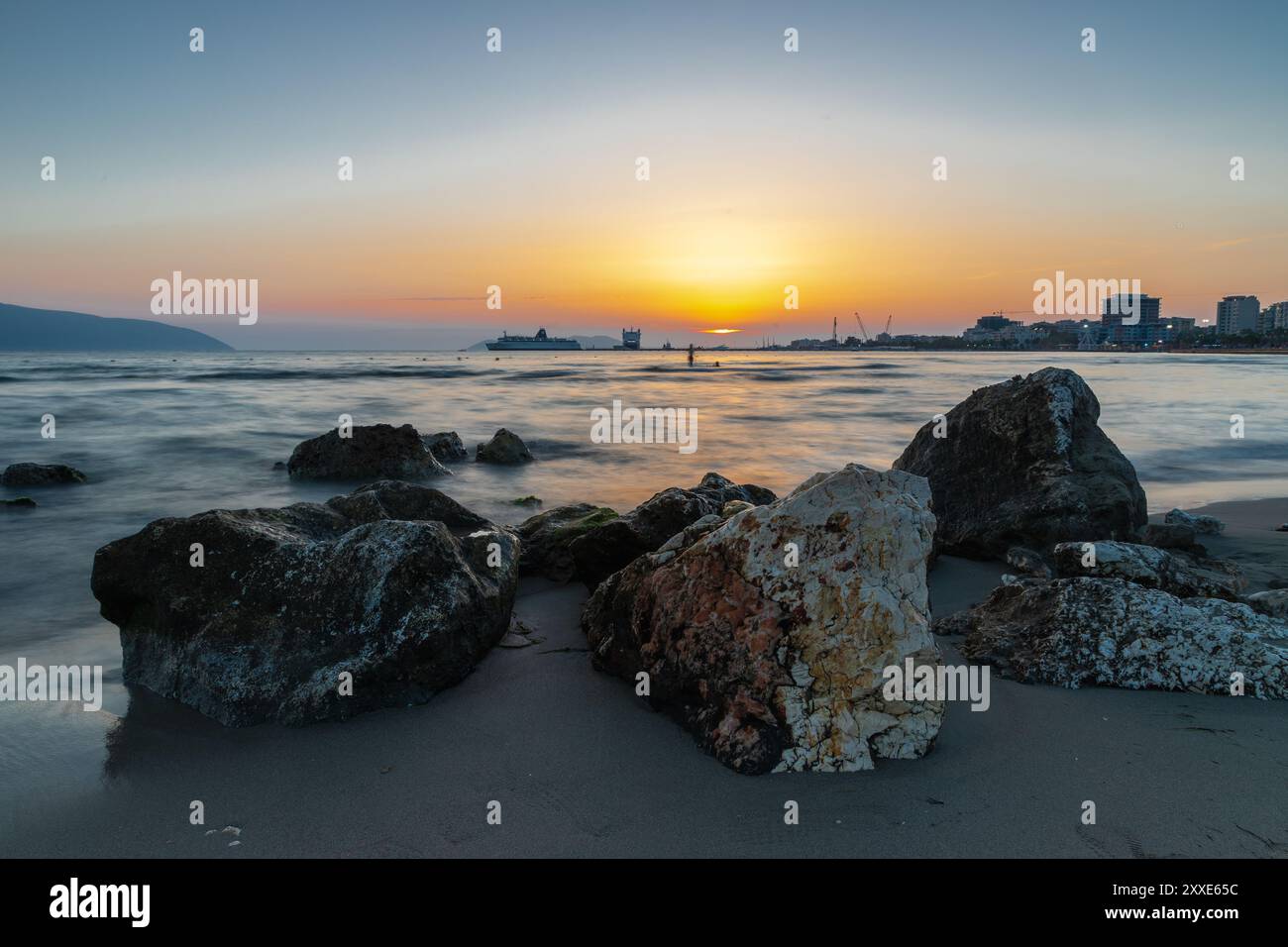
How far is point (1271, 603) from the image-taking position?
512 centimetres

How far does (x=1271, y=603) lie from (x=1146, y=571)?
28.6 inches

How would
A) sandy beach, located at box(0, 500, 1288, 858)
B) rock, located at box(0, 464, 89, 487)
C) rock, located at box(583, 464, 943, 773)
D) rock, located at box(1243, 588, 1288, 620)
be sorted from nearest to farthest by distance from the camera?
sandy beach, located at box(0, 500, 1288, 858) < rock, located at box(583, 464, 943, 773) < rock, located at box(1243, 588, 1288, 620) < rock, located at box(0, 464, 89, 487)

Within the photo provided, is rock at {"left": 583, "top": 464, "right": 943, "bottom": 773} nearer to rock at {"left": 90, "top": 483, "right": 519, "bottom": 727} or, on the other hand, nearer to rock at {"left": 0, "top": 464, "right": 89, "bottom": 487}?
rock at {"left": 90, "top": 483, "right": 519, "bottom": 727}

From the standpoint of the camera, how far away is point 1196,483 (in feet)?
45.0

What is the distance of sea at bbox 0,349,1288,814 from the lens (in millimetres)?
5594

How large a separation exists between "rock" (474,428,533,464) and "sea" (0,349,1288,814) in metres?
0.50

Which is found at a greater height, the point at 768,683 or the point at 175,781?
A: the point at 768,683

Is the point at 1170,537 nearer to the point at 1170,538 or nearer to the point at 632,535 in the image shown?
the point at 1170,538

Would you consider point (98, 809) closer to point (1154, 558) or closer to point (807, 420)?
point (1154, 558)

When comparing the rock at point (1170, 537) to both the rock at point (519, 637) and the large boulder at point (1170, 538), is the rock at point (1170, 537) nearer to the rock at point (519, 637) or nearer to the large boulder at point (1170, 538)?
the large boulder at point (1170, 538)

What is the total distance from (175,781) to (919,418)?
25407 millimetres

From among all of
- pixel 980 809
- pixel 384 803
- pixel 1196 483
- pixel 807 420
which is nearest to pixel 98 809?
pixel 384 803

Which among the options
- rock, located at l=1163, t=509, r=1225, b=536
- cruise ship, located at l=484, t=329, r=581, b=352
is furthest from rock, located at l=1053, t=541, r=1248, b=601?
cruise ship, located at l=484, t=329, r=581, b=352

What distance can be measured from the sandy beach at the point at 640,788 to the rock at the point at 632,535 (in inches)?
71.6
